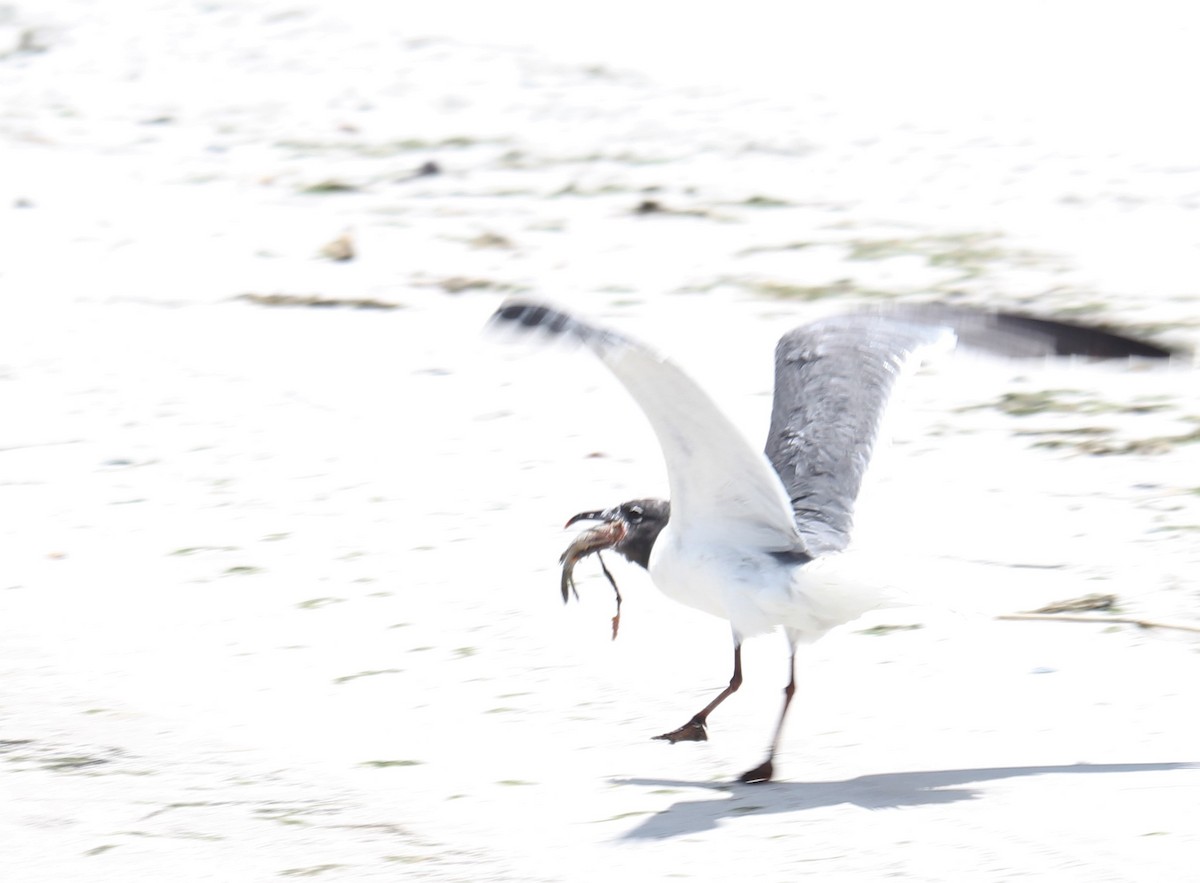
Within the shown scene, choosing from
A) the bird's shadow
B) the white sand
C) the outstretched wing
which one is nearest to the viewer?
the outstretched wing

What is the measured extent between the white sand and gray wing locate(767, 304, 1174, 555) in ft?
1.64

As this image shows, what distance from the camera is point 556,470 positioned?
255 inches

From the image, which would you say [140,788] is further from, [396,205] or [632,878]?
[396,205]

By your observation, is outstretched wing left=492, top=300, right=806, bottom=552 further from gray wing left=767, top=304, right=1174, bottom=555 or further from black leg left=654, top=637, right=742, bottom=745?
black leg left=654, top=637, right=742, bottom=745

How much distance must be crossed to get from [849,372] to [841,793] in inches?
48.4

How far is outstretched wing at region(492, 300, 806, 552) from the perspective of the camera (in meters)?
3.63

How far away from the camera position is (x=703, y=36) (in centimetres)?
1452

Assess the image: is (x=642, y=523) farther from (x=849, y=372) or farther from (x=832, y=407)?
(x=849, y=372)

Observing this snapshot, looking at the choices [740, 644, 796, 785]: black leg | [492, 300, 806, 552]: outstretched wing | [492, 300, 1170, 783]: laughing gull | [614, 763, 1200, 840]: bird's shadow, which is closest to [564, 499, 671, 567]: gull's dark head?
[492, 300, 1170, 783]: laughing gull

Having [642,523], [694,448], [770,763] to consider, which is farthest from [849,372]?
[770,763]

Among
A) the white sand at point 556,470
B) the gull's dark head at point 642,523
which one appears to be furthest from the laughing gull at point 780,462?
the white sand at point 556,470

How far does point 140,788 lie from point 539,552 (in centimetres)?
173

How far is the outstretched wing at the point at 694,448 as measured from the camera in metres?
3.63

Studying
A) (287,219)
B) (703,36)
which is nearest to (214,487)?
(287,219)
